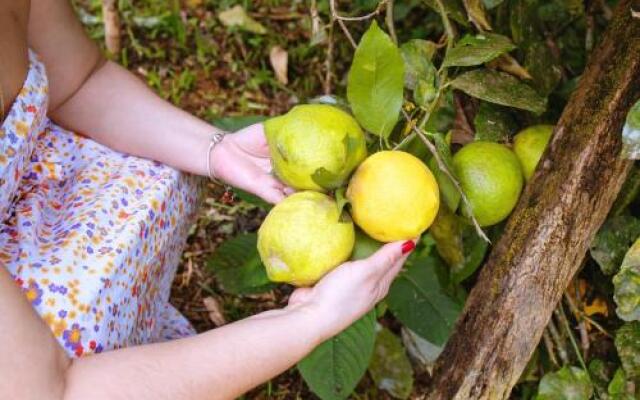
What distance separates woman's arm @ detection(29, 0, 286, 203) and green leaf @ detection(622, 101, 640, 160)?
677 mm

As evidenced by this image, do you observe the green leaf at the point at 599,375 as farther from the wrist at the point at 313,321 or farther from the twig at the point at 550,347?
the wrist at the point at 313,321

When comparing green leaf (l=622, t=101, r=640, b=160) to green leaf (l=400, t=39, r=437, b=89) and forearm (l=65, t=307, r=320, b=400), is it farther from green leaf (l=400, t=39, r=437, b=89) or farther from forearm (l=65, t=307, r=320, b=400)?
forearm (l=65, t=307, r=320, b=400)

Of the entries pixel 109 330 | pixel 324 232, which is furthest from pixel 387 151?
pixel 109 330

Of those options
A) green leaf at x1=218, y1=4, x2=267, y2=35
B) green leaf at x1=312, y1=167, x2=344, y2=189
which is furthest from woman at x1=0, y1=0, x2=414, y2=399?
green leaf at x1=218, y1=4, x2=267, y2=35

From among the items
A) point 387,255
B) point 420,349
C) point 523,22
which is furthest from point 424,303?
point 523,22

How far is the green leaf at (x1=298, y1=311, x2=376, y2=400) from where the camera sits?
1.61 meters

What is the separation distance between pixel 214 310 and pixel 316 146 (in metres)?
1.10

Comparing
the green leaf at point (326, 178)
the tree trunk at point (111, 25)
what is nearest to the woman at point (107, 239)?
the green leaf at point (326, 178)

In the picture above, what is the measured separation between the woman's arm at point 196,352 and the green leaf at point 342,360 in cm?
32

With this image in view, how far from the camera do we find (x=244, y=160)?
1580 millimetres

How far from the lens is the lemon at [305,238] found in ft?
3.92

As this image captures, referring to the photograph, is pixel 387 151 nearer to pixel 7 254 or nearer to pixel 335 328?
pixel 335 328

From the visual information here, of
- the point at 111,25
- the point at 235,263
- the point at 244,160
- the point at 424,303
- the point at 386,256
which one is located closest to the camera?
the point at 386,256

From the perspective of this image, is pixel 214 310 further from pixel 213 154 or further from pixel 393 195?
pixel 393 195
